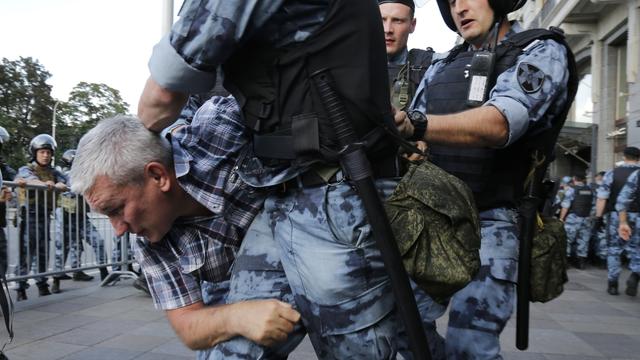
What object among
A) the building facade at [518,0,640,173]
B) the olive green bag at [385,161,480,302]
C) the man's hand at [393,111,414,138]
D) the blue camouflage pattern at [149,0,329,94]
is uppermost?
the building facade at [518,0,640,173]

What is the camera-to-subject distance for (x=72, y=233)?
683cm

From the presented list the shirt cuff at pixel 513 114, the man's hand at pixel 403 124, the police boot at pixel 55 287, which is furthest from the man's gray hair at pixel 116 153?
the police boot at pixel 55 287

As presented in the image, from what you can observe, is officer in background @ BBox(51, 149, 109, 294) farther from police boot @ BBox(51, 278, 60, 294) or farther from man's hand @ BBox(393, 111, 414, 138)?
man's hand @ BBox(393, 111, 414, 138)

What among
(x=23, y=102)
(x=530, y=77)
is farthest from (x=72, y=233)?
(x=23, y=102)

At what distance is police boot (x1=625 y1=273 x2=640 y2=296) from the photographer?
7078mm

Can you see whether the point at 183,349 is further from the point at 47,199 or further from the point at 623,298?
the point at 623,298

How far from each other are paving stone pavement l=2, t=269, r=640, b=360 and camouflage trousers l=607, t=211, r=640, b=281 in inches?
17.6

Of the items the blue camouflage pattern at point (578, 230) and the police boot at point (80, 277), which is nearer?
the police boot at point (80, 277)

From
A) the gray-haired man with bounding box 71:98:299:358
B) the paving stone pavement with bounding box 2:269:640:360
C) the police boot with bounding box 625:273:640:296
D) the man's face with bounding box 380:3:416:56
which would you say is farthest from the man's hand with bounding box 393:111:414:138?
the police boot with bounding box 625:273:640:296

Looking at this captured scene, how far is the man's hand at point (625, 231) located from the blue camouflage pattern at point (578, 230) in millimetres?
2944

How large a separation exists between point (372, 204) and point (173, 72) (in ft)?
1.78

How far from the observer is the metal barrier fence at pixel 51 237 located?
19.6 ft

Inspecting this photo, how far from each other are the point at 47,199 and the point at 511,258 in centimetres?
564

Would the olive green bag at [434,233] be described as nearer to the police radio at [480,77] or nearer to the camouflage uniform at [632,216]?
the police radio at [480,77]
